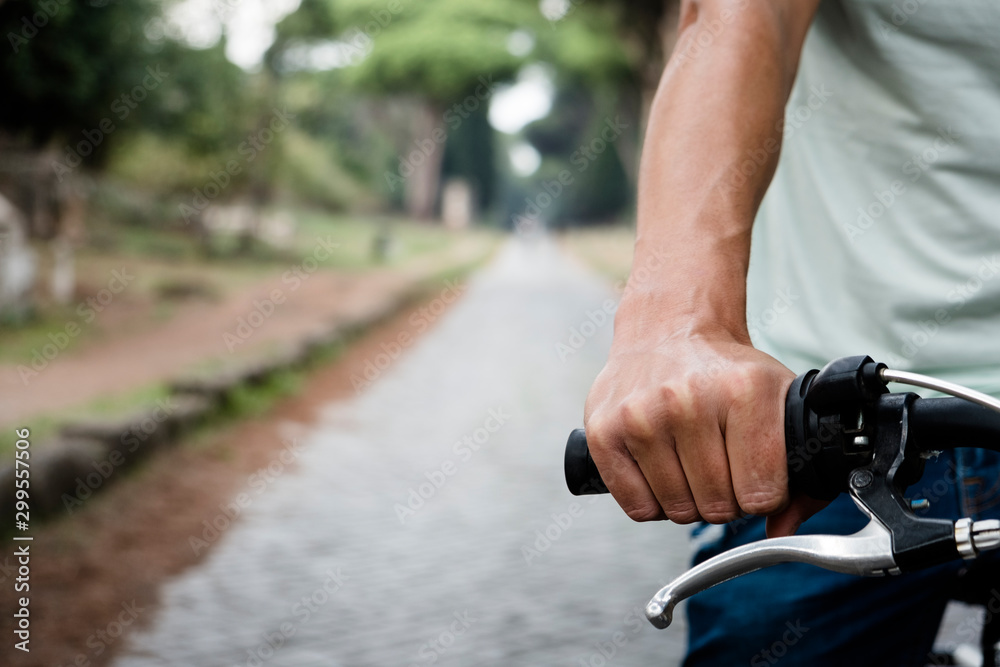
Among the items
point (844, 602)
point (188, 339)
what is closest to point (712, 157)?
point (844, 602)

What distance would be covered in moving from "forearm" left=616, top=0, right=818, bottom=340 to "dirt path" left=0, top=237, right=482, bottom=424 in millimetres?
6549

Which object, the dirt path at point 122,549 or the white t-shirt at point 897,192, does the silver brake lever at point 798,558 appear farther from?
the dirt path at point 122,549

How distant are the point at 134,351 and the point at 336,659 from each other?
25.6 feet

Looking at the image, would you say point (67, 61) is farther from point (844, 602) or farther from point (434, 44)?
point (434, 44)

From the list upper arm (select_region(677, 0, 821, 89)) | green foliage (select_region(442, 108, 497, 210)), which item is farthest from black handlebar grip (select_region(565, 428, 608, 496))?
green foliage (select_region(442, 108, 497, 210))

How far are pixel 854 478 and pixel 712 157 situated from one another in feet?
1.38

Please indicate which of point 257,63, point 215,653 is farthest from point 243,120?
point 215,653

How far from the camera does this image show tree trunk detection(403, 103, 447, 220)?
1880 inches

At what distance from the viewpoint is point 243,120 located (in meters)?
20.8

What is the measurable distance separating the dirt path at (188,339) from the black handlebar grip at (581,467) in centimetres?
660

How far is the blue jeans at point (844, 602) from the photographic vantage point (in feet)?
4.69

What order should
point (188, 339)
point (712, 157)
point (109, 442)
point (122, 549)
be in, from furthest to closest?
point (188, 339)
point (109, 442)
point (122, 549)
point (712, 157)

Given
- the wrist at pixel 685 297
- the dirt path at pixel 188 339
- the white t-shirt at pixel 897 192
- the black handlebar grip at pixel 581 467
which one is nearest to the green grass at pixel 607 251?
the dirt path at pixel 188 339

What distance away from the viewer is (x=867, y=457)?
0.90 m
